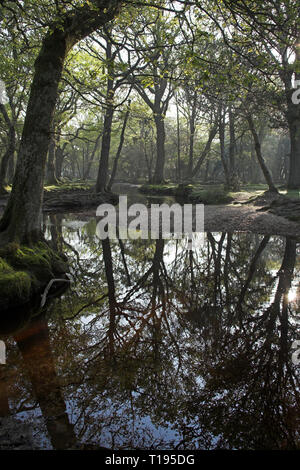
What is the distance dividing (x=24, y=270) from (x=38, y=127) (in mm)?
3073

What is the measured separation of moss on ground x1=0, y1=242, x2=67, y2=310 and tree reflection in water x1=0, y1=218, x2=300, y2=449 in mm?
571

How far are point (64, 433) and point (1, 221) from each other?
17.2ft

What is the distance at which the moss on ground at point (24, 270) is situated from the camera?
524 centimetres

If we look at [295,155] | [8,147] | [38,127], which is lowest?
[38,127]

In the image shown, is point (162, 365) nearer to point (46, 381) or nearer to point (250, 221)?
point (46, 381)

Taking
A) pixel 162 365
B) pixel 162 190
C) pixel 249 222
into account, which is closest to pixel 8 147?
pixel 162 190

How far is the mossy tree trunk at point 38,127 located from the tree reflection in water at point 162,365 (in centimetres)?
193

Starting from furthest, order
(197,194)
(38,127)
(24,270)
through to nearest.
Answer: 1. (197,194)
2. (38,127)
3. (24,270)

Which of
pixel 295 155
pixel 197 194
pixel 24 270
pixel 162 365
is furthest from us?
pixel 295 155

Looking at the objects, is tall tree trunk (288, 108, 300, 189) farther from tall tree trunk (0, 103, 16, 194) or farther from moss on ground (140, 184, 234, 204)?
tall tree trunk (0, 103, 16, 194)

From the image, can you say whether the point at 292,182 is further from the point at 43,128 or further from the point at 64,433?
the point at 64,433

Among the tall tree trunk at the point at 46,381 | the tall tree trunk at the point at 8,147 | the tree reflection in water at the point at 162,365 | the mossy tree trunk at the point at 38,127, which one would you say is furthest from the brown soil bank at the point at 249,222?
the tall tree trunk at the point at 8,147

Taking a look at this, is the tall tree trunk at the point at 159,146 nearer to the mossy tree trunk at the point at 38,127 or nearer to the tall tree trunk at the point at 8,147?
the tall tree trunk at the point at 8,147

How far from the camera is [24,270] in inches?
230
